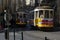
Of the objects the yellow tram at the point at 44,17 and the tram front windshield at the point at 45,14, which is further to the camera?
the tram front windshield at the point at 45,14

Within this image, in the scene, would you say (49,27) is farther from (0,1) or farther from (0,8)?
(0,1)

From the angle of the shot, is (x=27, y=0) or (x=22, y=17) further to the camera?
(x=27, y=0)

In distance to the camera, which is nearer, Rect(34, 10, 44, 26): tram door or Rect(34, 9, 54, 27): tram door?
Rect(34, 9, 54, 27): tram door

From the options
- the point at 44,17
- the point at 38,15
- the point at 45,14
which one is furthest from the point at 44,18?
the point at 38,15

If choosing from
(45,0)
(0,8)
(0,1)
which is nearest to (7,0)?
(0,1)

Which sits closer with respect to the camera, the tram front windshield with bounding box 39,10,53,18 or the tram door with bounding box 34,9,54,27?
the tram door with bounding box 34,9,54,27

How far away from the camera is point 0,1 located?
71.5 m

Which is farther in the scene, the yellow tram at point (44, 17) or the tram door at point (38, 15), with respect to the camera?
the tram door at point (38, 15)

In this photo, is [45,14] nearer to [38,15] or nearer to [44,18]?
[44,18]

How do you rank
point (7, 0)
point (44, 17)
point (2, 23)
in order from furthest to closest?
point (7, 0) → point (2, 23) → point (44, 17)

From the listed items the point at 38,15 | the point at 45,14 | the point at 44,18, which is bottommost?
the point at 44,18

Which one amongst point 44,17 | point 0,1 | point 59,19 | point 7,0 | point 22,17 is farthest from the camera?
point 7,0

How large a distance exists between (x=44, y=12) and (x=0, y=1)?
37282 millimetres

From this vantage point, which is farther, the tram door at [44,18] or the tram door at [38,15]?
the tram door at [38,15]
